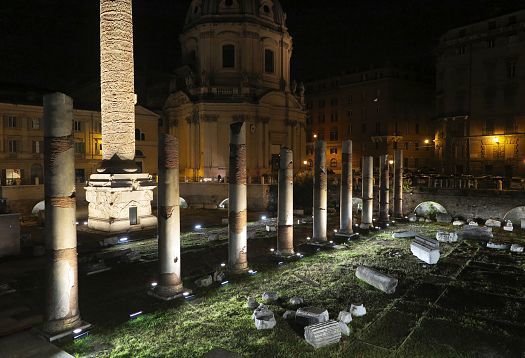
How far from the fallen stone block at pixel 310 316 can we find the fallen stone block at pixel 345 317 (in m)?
0.33

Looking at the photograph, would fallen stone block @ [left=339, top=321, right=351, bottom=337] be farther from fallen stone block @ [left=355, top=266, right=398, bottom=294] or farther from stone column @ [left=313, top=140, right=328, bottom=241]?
stone column @ [left=313, top=140, right=328, bottom=241]

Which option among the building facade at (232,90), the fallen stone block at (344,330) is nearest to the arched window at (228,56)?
the building facade at (232,90)

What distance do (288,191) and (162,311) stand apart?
Answer: 696cm

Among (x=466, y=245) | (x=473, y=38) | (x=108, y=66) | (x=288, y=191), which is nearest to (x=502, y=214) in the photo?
(x=466, y=245)

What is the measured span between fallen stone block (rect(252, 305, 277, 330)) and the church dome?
3423cm

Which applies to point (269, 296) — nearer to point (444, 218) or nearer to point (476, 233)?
point (476, 233)

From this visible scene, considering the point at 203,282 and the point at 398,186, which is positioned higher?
the point at 398,186

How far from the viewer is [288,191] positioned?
1489cm

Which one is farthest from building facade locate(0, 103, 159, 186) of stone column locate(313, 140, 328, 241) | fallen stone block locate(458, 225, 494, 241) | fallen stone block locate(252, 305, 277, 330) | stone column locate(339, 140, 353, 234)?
fallen stone block locate(252, 305, 277, 330)


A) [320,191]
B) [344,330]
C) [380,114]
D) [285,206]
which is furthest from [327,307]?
[380,114]

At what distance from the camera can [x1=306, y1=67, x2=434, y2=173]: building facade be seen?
51.7 meters

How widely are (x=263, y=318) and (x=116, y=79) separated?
1461 cm

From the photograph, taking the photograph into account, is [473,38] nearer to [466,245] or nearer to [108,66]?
[466,245]

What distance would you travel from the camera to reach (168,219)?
1035 centimetres
